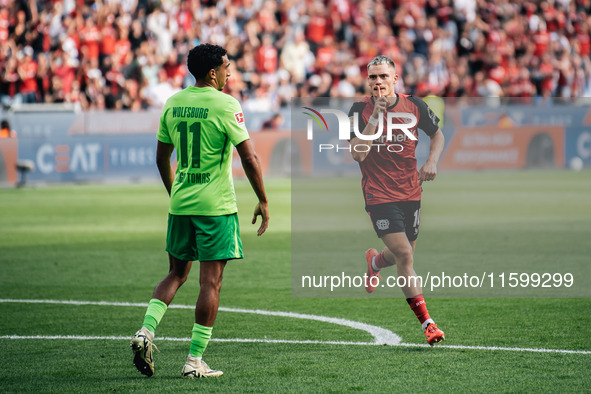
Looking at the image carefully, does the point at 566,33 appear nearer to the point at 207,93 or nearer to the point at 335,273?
A: the point at 335,273

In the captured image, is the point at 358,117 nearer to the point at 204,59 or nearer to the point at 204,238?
the point at 204,59

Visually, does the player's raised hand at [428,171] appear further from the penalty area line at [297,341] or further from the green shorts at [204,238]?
the green shorts at [204,238]

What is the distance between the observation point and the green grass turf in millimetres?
5742

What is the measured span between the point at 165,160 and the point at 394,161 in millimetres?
1921

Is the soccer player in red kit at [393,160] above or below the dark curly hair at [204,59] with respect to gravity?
below

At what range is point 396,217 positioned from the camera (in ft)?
23.3

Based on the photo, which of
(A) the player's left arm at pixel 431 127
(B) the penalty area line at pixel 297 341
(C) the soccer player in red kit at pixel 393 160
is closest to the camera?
(B) the penalty area line at pixel 297 341

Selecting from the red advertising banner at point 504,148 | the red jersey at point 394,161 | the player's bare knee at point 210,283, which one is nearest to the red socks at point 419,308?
the red jersey at point 394,161

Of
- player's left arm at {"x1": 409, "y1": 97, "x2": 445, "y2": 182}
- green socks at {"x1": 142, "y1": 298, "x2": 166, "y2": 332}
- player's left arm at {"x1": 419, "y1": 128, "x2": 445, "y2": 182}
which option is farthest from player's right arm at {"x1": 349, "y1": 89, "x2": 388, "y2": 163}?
green socks at {"x1": 142, "y1": 298, "x2": 166, "y2": 332}

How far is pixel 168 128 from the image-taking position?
5859mm

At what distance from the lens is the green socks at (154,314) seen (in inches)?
230

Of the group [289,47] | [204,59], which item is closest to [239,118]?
[204,59]

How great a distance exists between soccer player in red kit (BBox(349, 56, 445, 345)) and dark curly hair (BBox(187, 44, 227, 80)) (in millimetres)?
1443

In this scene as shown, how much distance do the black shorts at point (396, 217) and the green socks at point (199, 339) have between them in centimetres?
182
